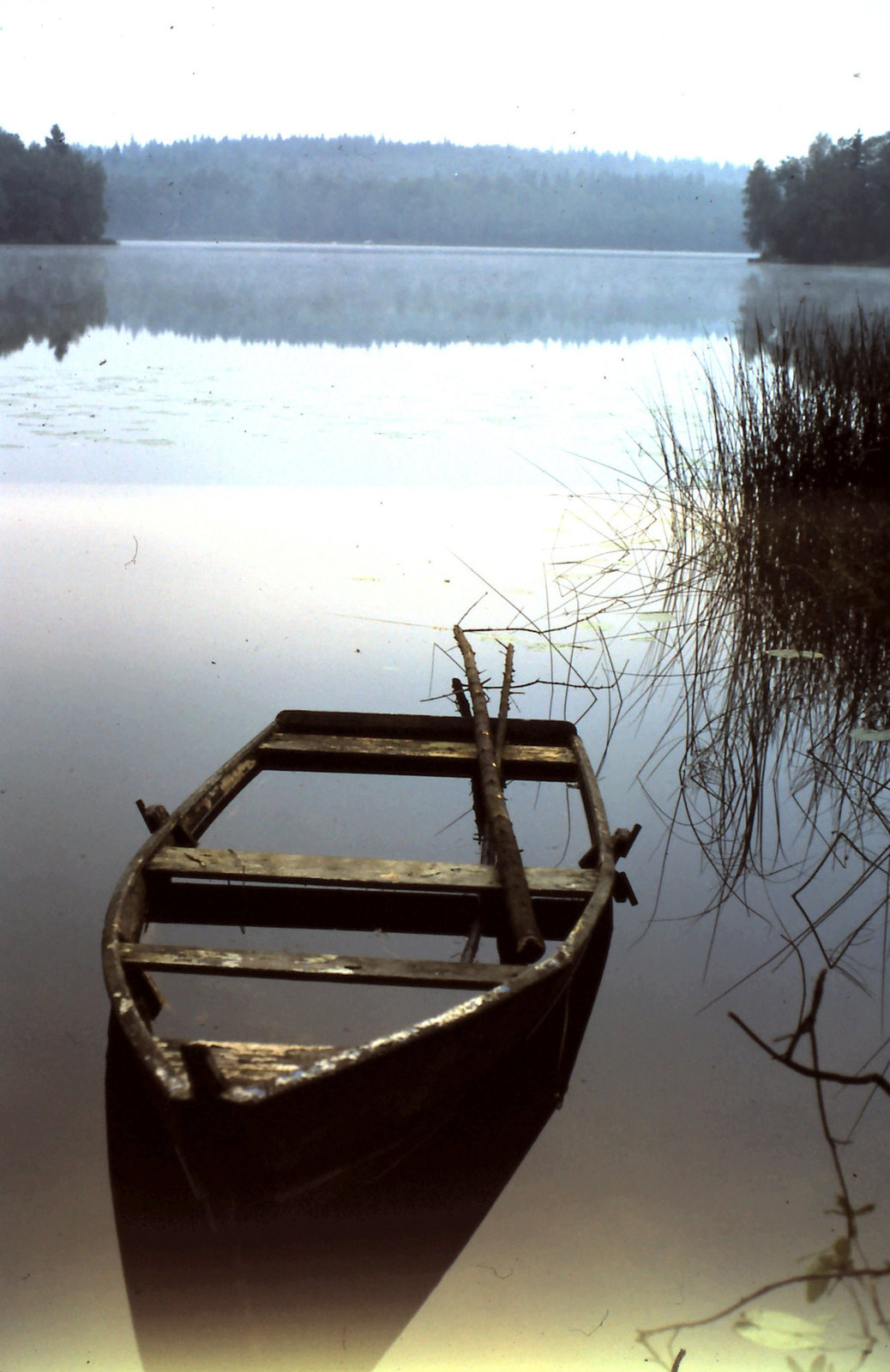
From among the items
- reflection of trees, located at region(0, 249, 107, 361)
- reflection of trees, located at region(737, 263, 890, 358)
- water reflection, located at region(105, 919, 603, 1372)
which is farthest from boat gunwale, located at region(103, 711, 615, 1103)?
reflection of trees, located at region(737, 263, 890, 358)

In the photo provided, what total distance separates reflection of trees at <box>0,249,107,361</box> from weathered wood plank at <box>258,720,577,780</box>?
10259 mm

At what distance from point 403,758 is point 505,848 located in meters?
0.84

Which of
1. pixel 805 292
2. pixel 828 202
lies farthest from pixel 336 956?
pixel 828 202

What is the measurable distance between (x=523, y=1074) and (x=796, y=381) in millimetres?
4796

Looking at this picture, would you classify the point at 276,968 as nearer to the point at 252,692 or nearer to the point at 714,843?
the point at 714,843

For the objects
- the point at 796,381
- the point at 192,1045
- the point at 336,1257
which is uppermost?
the point at 796,381

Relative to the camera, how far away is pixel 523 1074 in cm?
204

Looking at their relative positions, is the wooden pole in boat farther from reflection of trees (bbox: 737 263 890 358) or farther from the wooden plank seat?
reflection of trees (bbox: 737 263 890 358)

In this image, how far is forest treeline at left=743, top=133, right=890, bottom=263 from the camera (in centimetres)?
2234

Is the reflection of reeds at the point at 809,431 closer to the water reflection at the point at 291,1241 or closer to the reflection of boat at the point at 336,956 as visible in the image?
the reflection of boat at the point at 336,956

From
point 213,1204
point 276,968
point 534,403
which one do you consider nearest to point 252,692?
point 276,968

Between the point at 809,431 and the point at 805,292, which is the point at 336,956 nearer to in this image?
the point at 809,431

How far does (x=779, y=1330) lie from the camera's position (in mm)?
1584

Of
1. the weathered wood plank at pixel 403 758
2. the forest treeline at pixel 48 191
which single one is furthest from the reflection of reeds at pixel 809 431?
the forest treeline at pixel 48 191
